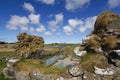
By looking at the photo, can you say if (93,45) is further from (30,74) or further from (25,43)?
(25,43)

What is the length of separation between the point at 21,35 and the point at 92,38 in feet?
79.7

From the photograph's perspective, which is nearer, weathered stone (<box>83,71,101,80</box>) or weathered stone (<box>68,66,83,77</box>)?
weathered stone (<box>83,71,101,80</box>)

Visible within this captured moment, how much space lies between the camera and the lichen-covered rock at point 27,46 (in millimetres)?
41484

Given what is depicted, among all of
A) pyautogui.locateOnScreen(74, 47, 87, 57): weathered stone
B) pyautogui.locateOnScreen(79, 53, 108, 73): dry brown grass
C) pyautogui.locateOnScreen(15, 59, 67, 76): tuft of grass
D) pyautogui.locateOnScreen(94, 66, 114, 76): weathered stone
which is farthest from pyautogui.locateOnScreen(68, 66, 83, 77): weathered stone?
pyautogui.locateOnScreen(74, 47, 87, 57): weathered stone

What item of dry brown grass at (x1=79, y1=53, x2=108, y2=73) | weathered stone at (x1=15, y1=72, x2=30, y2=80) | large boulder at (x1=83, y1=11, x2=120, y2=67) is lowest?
weathered stone at (x1=15, y1=72, x2=30, y2=80)

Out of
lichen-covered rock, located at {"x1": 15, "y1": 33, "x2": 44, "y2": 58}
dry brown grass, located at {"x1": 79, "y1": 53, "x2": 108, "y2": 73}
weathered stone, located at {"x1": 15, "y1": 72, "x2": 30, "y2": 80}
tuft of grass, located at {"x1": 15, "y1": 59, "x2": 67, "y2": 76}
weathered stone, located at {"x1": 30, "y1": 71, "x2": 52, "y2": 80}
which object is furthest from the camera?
→ lichen-covered rock, located at {"x1": 15, "y1": 33, "x2": 44, "y2": 58}

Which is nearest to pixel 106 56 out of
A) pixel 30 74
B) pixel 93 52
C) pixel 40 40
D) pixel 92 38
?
pixel 93 52

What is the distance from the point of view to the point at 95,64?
21438 millimetres

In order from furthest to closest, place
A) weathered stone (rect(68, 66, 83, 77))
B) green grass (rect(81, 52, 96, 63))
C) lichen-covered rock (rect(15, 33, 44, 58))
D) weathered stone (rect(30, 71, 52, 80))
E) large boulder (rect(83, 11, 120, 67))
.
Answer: lichen-covered rock (rect(15, 33, 44, 58)) < green grass (rect(81, 52, 96, 63)) < large boulder (rect(83, 11, 120, 67)) < weathered stone (rect(30, 71, 52, 80)) < weathered stone (rect(68, 66, 83, 77))

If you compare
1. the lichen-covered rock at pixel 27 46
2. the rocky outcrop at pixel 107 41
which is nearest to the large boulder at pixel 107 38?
the rocky outcrop at pixel 107 41

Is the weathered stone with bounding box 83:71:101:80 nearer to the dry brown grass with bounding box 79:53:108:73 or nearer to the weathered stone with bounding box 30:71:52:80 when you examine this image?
the dry brown grass with bounding box 79:53:108:73

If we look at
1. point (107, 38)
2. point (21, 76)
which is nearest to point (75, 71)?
point (107, 38)

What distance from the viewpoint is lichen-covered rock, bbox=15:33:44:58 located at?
136 feet

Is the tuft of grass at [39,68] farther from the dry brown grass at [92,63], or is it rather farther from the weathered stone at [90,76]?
the weathered stone at [90,76]
